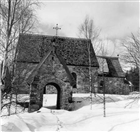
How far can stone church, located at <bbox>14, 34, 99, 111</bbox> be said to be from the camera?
11719 millimetres

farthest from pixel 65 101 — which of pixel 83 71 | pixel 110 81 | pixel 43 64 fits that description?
pixel 110 81

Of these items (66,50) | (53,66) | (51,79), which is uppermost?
(66,50)

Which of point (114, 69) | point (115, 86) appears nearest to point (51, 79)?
point (115, 86)

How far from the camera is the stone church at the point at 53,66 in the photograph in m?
11.7

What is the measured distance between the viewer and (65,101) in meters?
12.5

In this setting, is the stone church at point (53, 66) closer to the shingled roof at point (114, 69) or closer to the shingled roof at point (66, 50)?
the shingled roof at point (66, 50)

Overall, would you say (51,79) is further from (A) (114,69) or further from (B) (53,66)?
(A) (114,69)

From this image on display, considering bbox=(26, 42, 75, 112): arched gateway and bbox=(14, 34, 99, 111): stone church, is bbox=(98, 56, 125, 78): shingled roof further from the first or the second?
bbox=(26, 42, 75, 112): arched gateway

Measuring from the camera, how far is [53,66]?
12539 millimetres

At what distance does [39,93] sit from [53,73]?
1.91m

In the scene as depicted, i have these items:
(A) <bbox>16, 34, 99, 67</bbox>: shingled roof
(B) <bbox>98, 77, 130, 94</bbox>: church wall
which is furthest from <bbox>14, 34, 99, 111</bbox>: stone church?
(B) <bbox>98, 77, 130, 94</bbox>: church wall

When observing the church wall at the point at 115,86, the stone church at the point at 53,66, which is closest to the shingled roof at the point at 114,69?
the church wall at the point at 115,86

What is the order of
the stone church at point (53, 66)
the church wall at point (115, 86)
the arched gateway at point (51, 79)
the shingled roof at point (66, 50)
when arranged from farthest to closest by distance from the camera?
the church wall at point (115, 86), the shingled roof at point (66, 50), the arched gateway at point (51, 79), the stone church at point (53, 66)

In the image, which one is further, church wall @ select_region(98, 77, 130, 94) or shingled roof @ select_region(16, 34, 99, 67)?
church wall @ select_region(98, 77, 130, 94)
